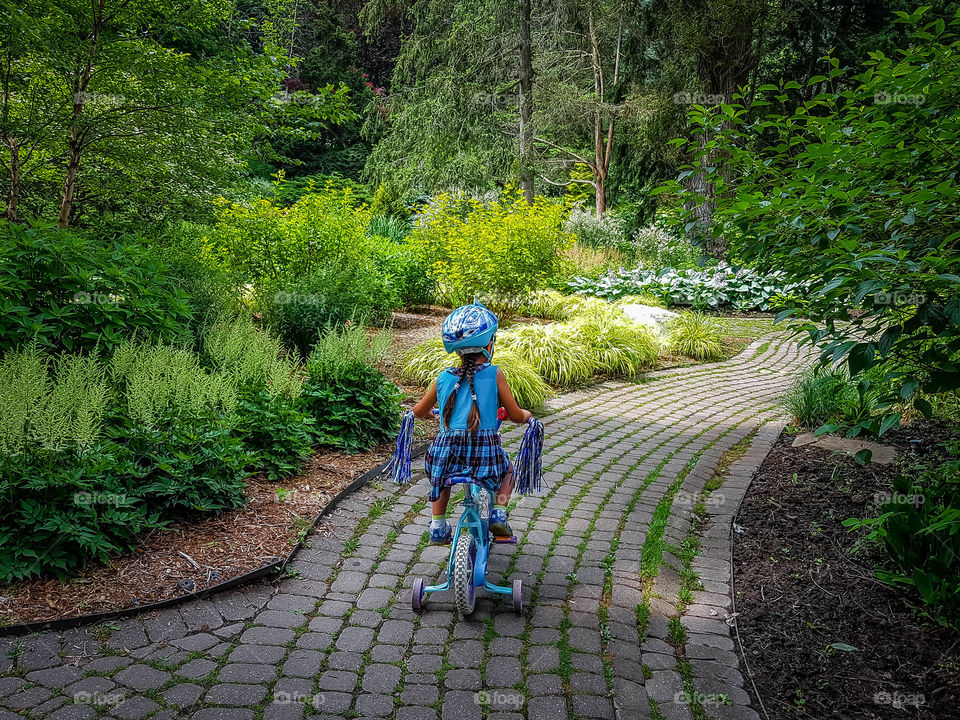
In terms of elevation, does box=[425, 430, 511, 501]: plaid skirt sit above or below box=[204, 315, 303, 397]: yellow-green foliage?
below

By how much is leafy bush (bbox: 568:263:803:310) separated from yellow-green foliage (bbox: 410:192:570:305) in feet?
11.9

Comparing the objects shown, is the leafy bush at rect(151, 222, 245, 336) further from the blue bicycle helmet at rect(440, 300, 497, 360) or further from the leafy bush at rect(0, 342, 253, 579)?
the blue bicycle helmet at rect(440, 300, 497, 360)

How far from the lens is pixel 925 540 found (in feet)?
10.8

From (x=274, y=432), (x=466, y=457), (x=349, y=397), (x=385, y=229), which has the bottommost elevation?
(x=274, y=432)

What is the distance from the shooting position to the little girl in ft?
10.4

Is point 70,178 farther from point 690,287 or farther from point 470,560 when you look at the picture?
point 690,287

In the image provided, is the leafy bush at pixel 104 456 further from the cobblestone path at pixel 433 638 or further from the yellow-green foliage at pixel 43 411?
the cobblestone path at pixel 433 638

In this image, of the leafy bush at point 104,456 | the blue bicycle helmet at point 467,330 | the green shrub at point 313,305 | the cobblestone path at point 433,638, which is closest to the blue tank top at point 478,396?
the blue bicycle helmet at point 467,330

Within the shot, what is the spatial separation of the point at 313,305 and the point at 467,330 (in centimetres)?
515

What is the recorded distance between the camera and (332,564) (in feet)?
11.9

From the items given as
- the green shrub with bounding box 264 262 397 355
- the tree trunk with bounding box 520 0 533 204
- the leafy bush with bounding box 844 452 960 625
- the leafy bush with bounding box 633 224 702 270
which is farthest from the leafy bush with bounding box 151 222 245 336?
the leafy bush with bounding box 633 224 702 270

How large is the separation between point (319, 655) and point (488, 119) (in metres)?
15.8

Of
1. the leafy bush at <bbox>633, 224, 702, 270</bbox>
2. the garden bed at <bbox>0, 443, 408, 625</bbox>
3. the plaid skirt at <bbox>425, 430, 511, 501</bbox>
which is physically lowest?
the garden bed at <bbox>0, 443, 408, 625</bbox>

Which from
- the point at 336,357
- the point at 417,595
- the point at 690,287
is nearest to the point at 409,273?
the point at 690,287
